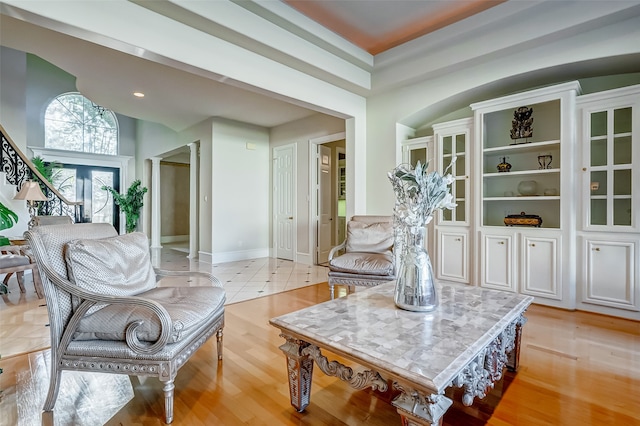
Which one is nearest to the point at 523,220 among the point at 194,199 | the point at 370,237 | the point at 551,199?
the point at 551,199

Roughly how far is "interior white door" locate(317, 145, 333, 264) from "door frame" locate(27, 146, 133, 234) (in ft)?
20.8

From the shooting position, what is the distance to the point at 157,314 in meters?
1.47

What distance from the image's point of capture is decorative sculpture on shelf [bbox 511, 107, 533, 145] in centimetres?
347

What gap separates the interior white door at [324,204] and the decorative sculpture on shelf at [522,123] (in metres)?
3.17

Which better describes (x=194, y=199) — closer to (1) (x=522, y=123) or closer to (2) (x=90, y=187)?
(2) (x=90, y=187)

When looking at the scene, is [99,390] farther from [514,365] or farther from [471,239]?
[471,239]

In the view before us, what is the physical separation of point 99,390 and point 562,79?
198 inches

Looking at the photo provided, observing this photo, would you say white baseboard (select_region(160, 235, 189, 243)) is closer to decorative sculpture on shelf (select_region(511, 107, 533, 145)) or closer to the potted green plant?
the potted green plant

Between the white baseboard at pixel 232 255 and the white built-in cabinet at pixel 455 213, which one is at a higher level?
the white built-in cabinet at pixel 455 213

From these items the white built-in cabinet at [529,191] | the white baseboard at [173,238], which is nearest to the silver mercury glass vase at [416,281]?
the white built-in cabinet at [529,191]

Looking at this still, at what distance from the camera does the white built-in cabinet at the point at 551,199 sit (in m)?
2.90

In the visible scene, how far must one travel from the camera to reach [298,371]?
5.08ft

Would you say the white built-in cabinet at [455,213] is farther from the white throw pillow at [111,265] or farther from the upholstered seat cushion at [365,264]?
the white throw pillow at [111,265]

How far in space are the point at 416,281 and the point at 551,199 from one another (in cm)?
265
